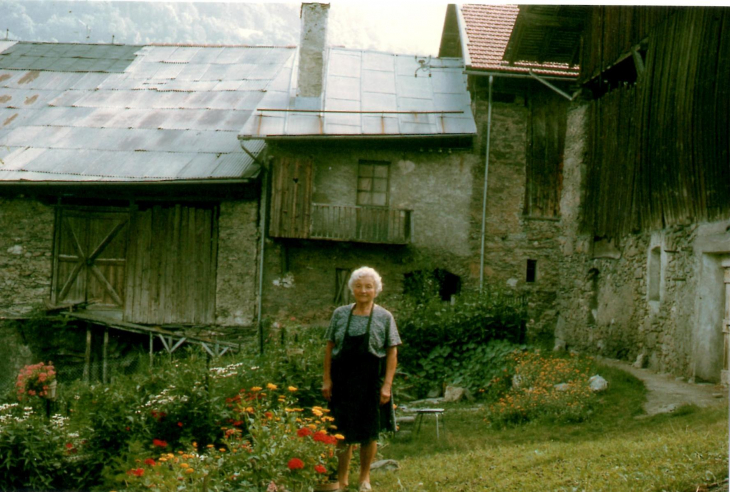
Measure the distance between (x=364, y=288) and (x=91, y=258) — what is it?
12.3 meters

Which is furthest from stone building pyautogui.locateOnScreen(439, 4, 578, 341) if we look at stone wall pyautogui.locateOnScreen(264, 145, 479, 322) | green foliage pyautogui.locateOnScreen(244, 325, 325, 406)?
green foliage pyautogui.locateOnScreen(244, 325, 325, 406)

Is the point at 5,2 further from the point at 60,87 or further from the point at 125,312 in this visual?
the point at 60,87

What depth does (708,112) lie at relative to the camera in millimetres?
9602

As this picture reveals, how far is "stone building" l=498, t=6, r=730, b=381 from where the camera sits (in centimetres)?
955

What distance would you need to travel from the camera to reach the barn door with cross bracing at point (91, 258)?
16203mm

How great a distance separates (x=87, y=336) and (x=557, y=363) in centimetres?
1004

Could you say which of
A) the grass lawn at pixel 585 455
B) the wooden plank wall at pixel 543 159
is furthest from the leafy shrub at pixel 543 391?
the wooden plank wall at pixel 543 159

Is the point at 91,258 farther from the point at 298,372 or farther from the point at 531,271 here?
the point at 298,372

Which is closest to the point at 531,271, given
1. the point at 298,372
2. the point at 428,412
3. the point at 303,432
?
the point at 428,412

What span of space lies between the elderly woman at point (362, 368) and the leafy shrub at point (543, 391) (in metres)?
4.23

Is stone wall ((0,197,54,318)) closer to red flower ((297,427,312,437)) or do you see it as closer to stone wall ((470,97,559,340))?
stone wall ((470,97,559,340))

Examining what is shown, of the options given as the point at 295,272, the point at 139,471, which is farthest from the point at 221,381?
the point at 295,272

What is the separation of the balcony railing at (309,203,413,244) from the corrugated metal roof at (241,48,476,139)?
167 cm

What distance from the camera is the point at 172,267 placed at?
637 inches
